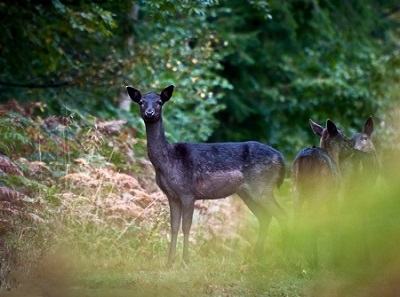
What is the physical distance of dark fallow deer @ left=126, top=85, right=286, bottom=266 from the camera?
11812 mm

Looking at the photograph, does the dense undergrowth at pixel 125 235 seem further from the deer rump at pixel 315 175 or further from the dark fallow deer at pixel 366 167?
the dark fallow deer at pixel 366 167

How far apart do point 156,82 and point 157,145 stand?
9.14 metres

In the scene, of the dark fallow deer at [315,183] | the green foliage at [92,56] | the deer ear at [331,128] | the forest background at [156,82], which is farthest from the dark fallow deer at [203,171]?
the green foliage at [92,56]

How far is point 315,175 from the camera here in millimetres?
11609

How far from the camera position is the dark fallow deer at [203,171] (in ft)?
38.8

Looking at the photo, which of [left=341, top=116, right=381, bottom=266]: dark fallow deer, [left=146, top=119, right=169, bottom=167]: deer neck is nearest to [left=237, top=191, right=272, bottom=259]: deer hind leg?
[left=341, top=116, right=381, bottom=266]: dark fallow deer

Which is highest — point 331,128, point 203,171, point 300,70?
point 300,70

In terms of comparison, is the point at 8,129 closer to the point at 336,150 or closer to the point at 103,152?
the point at 103,152

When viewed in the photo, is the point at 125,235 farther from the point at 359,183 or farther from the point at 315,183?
the point at 359,183

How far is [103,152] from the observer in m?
15.0

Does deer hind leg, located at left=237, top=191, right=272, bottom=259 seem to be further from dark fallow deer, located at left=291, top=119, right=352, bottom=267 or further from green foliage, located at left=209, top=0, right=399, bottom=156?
green foliage, located at left=209, top=0, right=399, bottom=156

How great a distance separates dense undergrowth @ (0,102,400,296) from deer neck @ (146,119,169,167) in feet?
3.72

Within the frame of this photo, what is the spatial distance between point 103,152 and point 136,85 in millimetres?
4838

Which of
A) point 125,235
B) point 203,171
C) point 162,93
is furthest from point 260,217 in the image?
point 162,93
